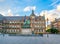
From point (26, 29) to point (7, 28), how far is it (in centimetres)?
1423

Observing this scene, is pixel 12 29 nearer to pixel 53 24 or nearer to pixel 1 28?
pixel 1 28

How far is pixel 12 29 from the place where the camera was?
323 ft

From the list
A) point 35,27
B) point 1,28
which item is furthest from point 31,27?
point 1,28

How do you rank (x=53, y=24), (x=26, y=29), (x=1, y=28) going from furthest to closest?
1. (x=53, y=24)
2. (x=1, y=28)
3. (x=26, y=29)

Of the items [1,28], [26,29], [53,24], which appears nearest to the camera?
[26,29]

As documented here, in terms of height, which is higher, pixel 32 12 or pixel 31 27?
pixel 32 12

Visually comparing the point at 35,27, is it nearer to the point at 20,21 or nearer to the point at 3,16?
the point at 20,21

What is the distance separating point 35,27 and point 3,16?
73.0ft

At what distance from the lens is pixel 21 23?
98.8 m

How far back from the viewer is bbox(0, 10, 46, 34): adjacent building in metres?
97.3

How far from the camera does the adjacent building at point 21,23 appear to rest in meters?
97.3

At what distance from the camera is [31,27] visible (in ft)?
319

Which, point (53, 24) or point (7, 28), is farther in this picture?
point (53, 24)

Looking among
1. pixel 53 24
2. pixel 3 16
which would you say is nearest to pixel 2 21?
pixel 3 16
